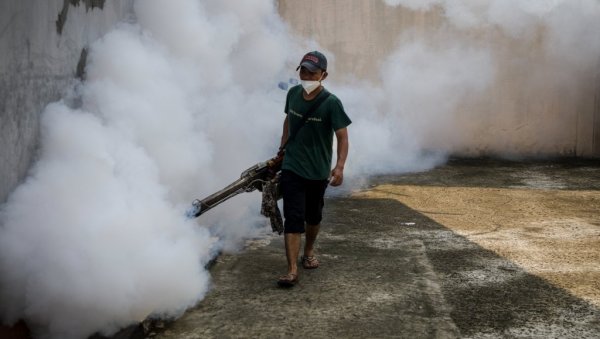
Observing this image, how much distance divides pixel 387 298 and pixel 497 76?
708 centimetres

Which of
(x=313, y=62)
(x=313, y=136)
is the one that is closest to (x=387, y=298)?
(x=313, y=136)

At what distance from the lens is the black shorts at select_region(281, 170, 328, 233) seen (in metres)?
4.52

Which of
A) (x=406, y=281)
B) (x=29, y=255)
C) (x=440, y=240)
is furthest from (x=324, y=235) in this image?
(x=29, y=255)

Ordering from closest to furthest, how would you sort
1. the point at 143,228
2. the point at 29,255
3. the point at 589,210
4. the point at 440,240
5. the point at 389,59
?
1. the point at 29,255
2. the point at 143,228
3. the point at 440,240
4. the point at 589,210
5. the point at 389,59

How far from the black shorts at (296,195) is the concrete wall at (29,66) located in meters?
1.59

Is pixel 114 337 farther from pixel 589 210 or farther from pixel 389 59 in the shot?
pixel 389 59

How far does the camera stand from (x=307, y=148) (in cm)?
454

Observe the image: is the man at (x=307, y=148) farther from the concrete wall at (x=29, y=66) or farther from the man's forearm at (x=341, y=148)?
the concrete wall at (x=29, y=66)

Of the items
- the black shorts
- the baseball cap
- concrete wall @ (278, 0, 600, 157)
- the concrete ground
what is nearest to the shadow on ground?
the concrete ground

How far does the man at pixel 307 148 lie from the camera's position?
14.7 ft

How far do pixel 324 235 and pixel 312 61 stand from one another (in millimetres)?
1868

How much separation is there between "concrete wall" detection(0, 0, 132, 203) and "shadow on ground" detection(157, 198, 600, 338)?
1273mm

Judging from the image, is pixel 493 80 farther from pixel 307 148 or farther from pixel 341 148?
pixel 307 148

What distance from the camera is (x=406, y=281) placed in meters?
4.55
